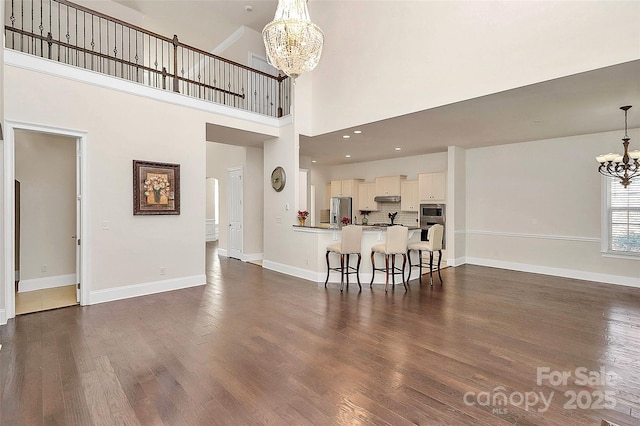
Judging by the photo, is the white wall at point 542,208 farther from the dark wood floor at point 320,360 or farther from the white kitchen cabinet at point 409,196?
the dark wood floor at point 320,360

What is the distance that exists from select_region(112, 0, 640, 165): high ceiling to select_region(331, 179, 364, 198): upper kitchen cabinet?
1.05 meters

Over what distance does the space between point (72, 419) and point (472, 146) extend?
7.93 metres

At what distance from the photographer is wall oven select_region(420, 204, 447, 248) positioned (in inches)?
297

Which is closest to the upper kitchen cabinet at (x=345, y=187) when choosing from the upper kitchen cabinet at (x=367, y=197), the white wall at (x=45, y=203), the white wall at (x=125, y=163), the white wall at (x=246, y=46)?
the upper kitchen cabinet at (x=367, y=197)

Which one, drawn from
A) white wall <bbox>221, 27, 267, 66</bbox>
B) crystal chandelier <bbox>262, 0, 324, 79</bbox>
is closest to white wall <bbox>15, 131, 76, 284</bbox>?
white wall <bbox>221, 27, 267, 66</bbox>

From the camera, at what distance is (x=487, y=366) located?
268 cm

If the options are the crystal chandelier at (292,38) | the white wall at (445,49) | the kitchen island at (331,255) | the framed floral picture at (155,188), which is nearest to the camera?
the crystal chandelier at (292,38)

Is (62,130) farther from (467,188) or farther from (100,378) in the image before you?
(467,188)

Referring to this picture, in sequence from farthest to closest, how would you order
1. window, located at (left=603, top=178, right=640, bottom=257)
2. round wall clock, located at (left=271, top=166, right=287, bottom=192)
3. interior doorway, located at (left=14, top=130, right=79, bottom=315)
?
round wall clock, located at (left=271, top=166, right=287, bottom=192) → window, located at (left=603, top=178, right=640, bottom=257) → interior doorway, located at (left=14, top=130, right=79, bottom=315)

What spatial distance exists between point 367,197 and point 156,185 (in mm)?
6139

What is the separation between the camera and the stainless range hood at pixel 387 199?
8.74 meters

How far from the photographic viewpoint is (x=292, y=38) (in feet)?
9.92

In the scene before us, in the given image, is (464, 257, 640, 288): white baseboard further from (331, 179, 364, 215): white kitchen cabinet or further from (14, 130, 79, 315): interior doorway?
(14, 130, 79, 315): interior doorway

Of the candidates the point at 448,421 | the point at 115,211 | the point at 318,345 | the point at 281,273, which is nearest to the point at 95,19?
the point at 115,211
